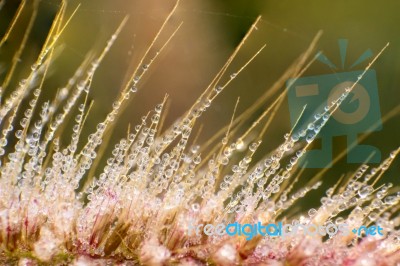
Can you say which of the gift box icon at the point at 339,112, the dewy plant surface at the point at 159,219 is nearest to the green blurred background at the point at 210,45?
the gift box icon at the point at 339,112

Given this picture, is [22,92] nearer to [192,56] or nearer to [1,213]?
[1,213]

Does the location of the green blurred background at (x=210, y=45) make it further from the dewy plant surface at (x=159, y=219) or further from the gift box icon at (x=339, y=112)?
the dewy plant surface at (x=159, y=219)

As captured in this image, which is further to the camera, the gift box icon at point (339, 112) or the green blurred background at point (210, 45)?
the green blurred background at point (210, 45)

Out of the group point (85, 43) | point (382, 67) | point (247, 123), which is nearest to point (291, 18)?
point (382, 67)

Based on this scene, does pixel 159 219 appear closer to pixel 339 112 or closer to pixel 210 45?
pixel 339 112

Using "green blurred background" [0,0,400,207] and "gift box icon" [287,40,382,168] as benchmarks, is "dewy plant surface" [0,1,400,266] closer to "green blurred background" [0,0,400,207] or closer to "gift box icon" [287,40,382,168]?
"gift box icon" [287,40,382,168]

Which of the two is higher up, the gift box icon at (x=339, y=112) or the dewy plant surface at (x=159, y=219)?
the gift box icon at (x=339, y=112)

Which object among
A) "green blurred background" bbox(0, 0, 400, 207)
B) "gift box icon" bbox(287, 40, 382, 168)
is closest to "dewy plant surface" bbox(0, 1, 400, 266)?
"gift box icon" bbox(287, 40, 382, 168)
